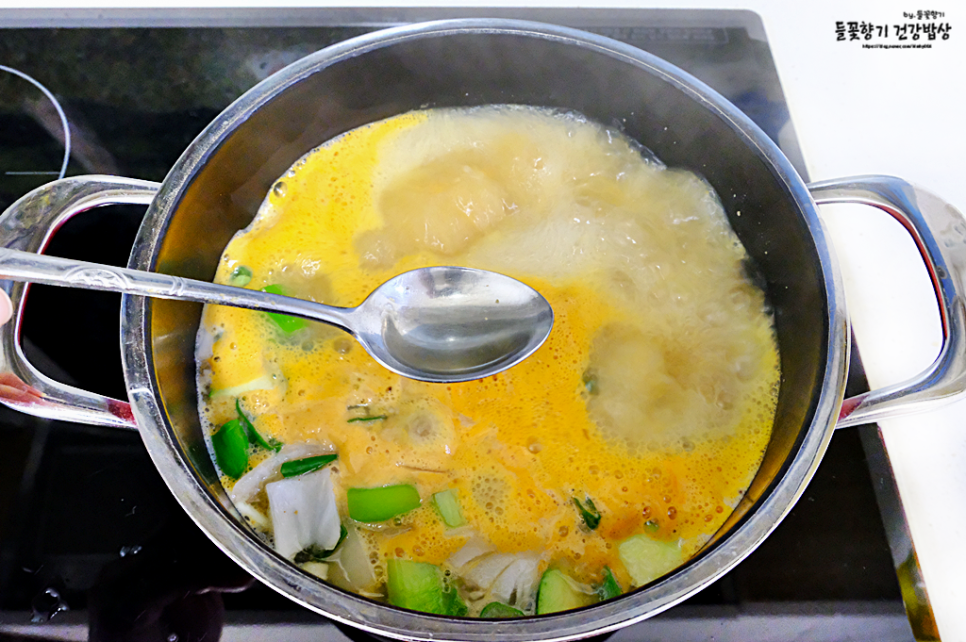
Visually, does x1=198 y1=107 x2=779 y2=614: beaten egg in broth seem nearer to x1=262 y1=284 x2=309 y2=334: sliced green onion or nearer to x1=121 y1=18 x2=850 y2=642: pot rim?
x1=262 y1=284 x2=309 y2=334: sliced green onion

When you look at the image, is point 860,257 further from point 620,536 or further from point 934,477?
point 620,536

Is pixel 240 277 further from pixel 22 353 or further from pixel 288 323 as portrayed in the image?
pixel 22 353

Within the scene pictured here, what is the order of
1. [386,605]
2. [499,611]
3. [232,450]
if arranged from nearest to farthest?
[386,605]
[499,611]
[232,450]

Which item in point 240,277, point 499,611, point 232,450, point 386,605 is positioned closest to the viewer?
point 386,605

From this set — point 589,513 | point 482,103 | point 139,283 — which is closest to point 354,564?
point 589,513

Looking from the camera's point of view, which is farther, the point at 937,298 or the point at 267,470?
the point at 267,470

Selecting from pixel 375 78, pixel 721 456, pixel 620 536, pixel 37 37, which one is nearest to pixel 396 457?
pixel 620 536
